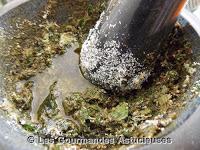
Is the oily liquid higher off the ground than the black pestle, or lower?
lower

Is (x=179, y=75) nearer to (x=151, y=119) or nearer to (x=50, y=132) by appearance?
(x=151, y=119)

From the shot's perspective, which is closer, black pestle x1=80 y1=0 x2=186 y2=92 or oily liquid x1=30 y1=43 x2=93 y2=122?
black pestle x1=80 y1=0 x2=186 y2=92

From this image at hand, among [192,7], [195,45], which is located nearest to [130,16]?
[195,45]

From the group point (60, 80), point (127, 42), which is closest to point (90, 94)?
point (60, 80)

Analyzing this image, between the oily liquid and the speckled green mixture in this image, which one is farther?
the oily liquid

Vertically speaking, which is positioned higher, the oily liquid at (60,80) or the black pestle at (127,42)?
the black pestle at (127,42)
